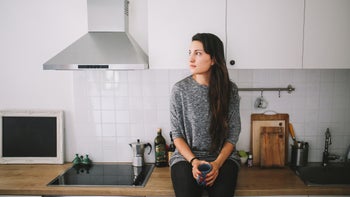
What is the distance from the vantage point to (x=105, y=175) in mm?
1876

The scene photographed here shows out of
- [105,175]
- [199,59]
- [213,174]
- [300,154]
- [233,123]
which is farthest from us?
[300,154]

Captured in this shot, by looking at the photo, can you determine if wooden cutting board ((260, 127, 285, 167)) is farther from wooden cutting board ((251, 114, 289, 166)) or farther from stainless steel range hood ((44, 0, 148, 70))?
stainless steel range hood ((44, 0, 148, 70))

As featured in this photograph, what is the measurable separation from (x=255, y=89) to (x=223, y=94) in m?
0.51

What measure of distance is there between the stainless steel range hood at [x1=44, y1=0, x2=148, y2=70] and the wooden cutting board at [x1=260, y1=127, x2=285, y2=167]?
995mm

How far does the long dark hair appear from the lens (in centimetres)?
154

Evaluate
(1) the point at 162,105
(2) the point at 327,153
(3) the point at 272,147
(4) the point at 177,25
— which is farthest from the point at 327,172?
(4) the point at 177,25

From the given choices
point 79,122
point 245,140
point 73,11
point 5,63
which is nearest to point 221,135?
point 245,140

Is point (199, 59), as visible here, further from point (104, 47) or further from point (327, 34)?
point (327, 34)

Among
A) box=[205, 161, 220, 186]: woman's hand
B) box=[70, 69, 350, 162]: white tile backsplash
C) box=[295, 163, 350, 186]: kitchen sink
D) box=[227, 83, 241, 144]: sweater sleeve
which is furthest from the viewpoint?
box=[70, 69, 350, 162]: white tile backsplash

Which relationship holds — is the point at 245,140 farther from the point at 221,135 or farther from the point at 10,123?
the point at 10,123

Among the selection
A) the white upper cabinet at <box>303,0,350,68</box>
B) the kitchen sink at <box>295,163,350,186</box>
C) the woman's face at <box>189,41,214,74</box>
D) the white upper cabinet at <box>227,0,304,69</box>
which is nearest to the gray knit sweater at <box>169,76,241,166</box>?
the woman's face at <box>189,41,214,74</box>

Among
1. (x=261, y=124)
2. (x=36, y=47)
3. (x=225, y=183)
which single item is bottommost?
(x=225, y=183)

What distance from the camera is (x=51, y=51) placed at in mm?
2061

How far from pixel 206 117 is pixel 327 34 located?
88cm
